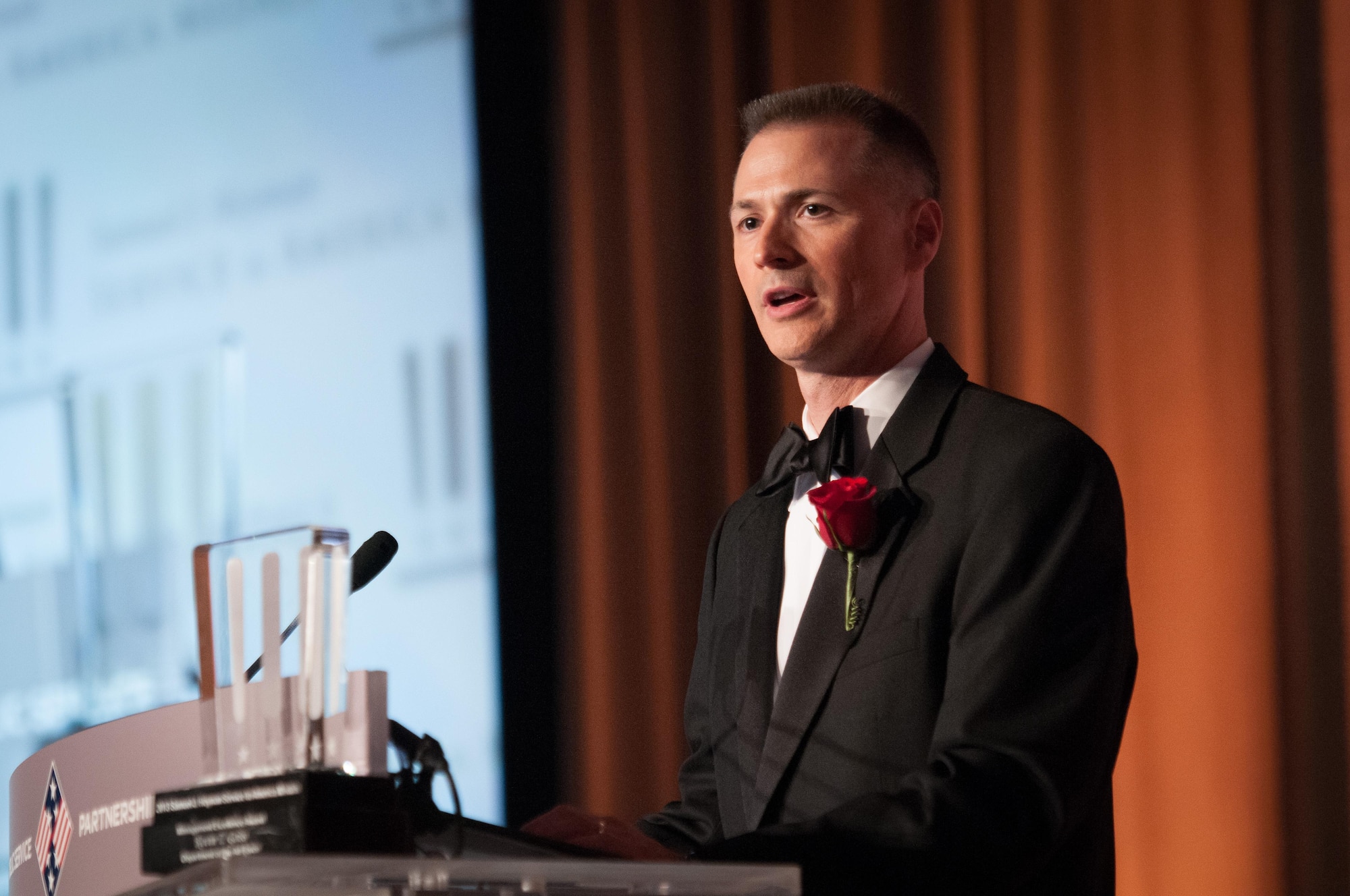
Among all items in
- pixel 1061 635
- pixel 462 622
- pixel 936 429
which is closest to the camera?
pixel 1061 635

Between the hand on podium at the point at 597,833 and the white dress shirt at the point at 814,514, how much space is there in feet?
1.17

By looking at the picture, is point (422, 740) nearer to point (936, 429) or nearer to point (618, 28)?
point (936, 429)

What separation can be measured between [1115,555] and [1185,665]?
4.48 feet

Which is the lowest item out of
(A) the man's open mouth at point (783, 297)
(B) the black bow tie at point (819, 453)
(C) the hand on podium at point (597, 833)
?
(C) the hand on podium at point (597, 833)

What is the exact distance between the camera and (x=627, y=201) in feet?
11.4

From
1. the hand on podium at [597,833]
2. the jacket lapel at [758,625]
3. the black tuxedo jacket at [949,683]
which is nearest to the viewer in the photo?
the black tuxedo jacket at [949,683]

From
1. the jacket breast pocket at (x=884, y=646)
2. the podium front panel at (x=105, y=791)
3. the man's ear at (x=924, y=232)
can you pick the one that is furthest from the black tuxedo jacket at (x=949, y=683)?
the podium front panel at (x=105, y=791)

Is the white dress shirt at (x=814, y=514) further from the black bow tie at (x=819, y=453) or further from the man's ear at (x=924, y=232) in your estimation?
the man's ear at (x=924, y=232)

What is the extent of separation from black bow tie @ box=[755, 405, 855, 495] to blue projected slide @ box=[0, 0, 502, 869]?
4.67 ft

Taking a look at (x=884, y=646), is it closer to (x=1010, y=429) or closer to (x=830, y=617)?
(x=830, y=617)

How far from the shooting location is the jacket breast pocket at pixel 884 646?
1587 millimetres

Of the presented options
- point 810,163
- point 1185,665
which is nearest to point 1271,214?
point 1185,665

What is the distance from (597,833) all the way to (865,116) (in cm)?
105

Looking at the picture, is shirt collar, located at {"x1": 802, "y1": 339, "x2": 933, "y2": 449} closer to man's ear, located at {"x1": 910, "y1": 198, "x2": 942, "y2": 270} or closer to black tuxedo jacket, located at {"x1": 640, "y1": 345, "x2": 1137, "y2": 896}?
black tuxedo jacket, located at {"x1": 640, "y1": 345, "x2": 1137, "y2": 896}
